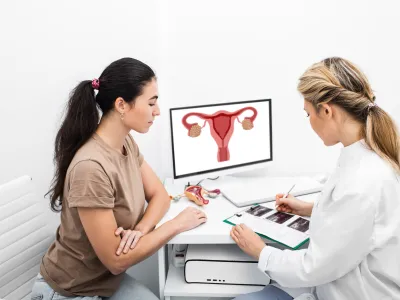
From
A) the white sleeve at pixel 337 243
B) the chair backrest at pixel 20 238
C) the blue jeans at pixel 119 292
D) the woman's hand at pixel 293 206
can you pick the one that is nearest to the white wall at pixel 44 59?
the chair backrest at pixel 20 238

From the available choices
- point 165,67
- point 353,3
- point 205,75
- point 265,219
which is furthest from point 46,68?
point 353,3

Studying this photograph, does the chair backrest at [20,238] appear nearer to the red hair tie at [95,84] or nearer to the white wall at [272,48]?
the red hair tie at [95,84]

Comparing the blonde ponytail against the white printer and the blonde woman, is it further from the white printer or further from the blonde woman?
the white printer

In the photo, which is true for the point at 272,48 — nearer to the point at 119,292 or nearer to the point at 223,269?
the point at 223,269

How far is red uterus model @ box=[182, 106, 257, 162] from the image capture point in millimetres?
1730

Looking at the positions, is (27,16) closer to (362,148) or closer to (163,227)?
(163,227)

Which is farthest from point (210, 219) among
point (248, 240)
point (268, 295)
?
point (268, 295)

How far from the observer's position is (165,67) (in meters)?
1.96

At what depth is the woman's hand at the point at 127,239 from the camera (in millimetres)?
1246

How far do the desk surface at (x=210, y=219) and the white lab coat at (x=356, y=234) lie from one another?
12.6 inches

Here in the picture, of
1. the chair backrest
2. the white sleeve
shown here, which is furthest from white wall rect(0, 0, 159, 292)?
the white sleeve

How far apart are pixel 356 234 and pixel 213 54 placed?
120 centimetres

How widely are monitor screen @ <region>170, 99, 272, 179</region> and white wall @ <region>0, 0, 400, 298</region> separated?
0.17 metres

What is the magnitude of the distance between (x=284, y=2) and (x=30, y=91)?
123cm
